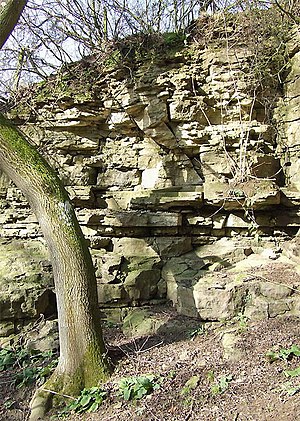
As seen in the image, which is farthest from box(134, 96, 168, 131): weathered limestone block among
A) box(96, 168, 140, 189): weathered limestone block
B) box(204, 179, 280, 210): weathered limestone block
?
box(204, 179, 280, 210): weathered limestone block

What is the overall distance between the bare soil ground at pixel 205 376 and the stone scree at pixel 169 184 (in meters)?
0.76

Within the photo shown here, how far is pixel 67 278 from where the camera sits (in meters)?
3.94

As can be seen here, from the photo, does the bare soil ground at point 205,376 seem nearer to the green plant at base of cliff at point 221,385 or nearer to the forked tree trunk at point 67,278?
the green plant at base of cliff at point 221,385

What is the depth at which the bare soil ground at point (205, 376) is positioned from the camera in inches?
123

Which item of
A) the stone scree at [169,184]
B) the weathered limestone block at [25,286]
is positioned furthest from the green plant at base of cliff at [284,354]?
the weathered limestone block at [25,286]

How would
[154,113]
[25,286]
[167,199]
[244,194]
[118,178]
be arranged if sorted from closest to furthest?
1. [25,286]
2. [244,194]
3. [167,199]
4. [154,113]
5. [118,178]

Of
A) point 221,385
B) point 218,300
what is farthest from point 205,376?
point 218,300

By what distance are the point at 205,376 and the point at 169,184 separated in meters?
3.85

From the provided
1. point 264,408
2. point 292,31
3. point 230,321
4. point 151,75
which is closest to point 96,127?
point 151,75

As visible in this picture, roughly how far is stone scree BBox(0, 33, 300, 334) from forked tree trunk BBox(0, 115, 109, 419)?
6.26ft

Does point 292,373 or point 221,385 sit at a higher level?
point 292,373

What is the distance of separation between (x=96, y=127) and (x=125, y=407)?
18.0 ft

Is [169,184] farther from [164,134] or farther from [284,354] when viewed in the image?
[284,354]

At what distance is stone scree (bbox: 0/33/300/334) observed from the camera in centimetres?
589
